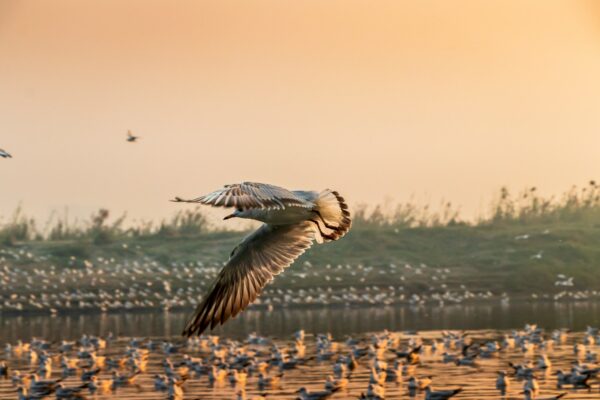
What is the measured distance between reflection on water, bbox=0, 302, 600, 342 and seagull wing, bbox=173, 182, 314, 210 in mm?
24766

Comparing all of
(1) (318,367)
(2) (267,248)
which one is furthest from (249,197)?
(1) (318,367)

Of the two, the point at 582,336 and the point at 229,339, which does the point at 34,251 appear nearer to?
the point at 229,339

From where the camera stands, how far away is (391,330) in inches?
1457

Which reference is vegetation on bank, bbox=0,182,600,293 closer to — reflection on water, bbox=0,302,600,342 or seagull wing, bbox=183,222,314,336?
reflection on water, bbox=0,302,600,342

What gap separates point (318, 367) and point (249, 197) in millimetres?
19072

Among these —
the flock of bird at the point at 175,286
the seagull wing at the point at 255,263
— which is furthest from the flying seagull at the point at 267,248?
the flock of bird at the point at 175,286

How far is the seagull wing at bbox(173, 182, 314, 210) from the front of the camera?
10.7 meters

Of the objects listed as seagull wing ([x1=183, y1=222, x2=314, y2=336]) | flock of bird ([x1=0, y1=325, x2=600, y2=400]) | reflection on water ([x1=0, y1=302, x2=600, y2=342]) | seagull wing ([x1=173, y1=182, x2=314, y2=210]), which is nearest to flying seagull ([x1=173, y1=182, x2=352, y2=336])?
seagull wing ([x1=183, y1=222, x2=314, y2=336])

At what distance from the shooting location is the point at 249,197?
10.9 meters

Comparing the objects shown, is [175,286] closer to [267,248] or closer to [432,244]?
[432,244]

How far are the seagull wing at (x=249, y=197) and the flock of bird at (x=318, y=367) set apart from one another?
1235 centimetres

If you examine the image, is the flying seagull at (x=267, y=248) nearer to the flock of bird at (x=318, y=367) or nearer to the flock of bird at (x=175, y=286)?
the flock of bird at (x=318, y=367)

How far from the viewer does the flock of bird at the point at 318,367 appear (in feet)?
82.6

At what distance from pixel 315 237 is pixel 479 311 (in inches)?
1220
